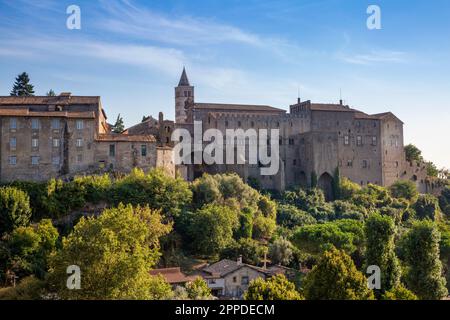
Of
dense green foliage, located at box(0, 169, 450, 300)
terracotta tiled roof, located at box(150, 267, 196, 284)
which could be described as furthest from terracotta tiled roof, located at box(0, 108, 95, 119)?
terracotta tiled roof, located at box(150, 267, 196, 284)

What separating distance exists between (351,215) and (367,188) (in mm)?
9177

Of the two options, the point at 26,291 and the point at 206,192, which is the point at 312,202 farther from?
the point at 26,291

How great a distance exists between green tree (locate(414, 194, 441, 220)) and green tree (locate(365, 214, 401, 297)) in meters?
38.2

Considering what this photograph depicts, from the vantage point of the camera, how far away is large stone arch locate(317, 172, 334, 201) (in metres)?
75.5

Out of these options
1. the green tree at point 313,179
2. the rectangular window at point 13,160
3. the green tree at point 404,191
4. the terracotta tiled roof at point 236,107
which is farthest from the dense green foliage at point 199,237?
the terracotta tiled roof at point 236,107

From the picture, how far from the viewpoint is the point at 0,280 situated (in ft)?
143

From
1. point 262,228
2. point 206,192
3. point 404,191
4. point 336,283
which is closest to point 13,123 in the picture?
point 206,192

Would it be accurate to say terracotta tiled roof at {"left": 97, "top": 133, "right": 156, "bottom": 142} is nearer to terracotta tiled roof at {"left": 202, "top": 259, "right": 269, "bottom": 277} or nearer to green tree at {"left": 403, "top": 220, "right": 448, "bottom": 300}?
terracotta tiled roof at {"left": 202, "top": 259, "right": 269, "bottom": 277}

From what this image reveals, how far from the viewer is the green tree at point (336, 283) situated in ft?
112

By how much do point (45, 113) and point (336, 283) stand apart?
113 feet

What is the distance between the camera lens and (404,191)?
262 feet

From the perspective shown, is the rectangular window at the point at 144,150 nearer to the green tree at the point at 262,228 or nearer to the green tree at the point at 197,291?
the green tree at the point at 262,228

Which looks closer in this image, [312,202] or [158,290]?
[158,290]
